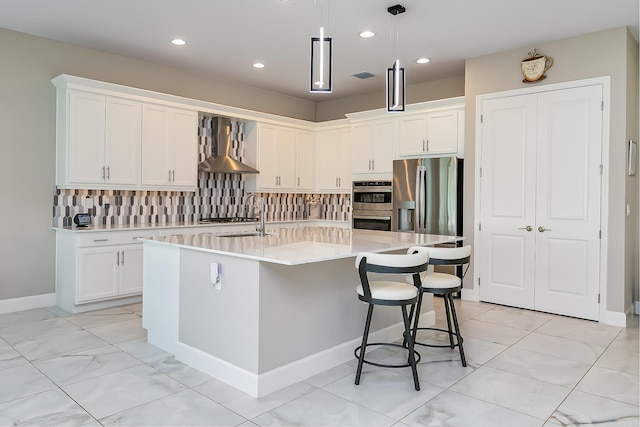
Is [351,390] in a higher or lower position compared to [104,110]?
lower

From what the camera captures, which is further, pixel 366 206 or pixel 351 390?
pixel 366 206

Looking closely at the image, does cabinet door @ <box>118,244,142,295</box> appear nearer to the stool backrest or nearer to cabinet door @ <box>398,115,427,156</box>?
the stool backrest

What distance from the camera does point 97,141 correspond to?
15.4 feet

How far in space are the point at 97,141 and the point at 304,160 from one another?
3.11 meters

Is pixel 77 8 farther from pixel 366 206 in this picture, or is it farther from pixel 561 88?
pixel 561 88

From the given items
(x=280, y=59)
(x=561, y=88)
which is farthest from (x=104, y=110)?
(x=561, y=88)

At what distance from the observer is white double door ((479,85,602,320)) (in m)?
4.35

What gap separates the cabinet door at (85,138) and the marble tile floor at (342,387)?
1.60 meters

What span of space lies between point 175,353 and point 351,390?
1.36 meters

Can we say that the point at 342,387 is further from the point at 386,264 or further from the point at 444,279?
the point at 444,279

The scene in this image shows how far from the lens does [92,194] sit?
16.4ft

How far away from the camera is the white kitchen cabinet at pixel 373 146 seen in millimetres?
6004

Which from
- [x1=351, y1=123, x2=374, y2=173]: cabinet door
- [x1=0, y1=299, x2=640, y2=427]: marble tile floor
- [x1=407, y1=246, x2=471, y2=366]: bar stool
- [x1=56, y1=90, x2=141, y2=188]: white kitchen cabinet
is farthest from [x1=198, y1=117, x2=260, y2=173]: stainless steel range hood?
[x1=407, y1=246, x2=471, y2=366]: bar stool

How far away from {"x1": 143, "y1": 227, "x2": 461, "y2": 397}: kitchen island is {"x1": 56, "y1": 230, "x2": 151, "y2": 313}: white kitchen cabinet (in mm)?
1230
